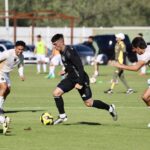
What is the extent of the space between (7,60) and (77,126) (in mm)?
2780

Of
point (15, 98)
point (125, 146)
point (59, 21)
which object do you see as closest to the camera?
point (125, 146)

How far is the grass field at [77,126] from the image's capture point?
47.0 feet

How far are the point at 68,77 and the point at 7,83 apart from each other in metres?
2.06

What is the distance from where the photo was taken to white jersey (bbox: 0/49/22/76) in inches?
749

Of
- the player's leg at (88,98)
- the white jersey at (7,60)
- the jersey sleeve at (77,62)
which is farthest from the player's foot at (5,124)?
the white jersey at (7,60)

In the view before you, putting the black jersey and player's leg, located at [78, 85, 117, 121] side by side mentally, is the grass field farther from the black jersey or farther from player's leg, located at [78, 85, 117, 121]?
the black jersey

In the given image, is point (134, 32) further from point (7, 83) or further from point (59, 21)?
point (7, 83)

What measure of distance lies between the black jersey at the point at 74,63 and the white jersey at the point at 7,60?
202 centimetres

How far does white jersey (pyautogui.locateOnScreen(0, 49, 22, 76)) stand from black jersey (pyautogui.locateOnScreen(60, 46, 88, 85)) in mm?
2018

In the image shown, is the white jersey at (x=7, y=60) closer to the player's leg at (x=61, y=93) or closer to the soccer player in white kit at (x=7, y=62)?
the soccer player in white kit at (x=7, y=62)

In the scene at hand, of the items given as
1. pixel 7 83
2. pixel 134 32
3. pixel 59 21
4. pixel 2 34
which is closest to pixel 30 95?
pixel 7 83

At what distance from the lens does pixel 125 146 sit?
14.1 metres

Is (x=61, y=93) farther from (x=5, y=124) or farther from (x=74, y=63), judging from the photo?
(x=5, y=124)

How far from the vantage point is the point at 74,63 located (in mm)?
17344
